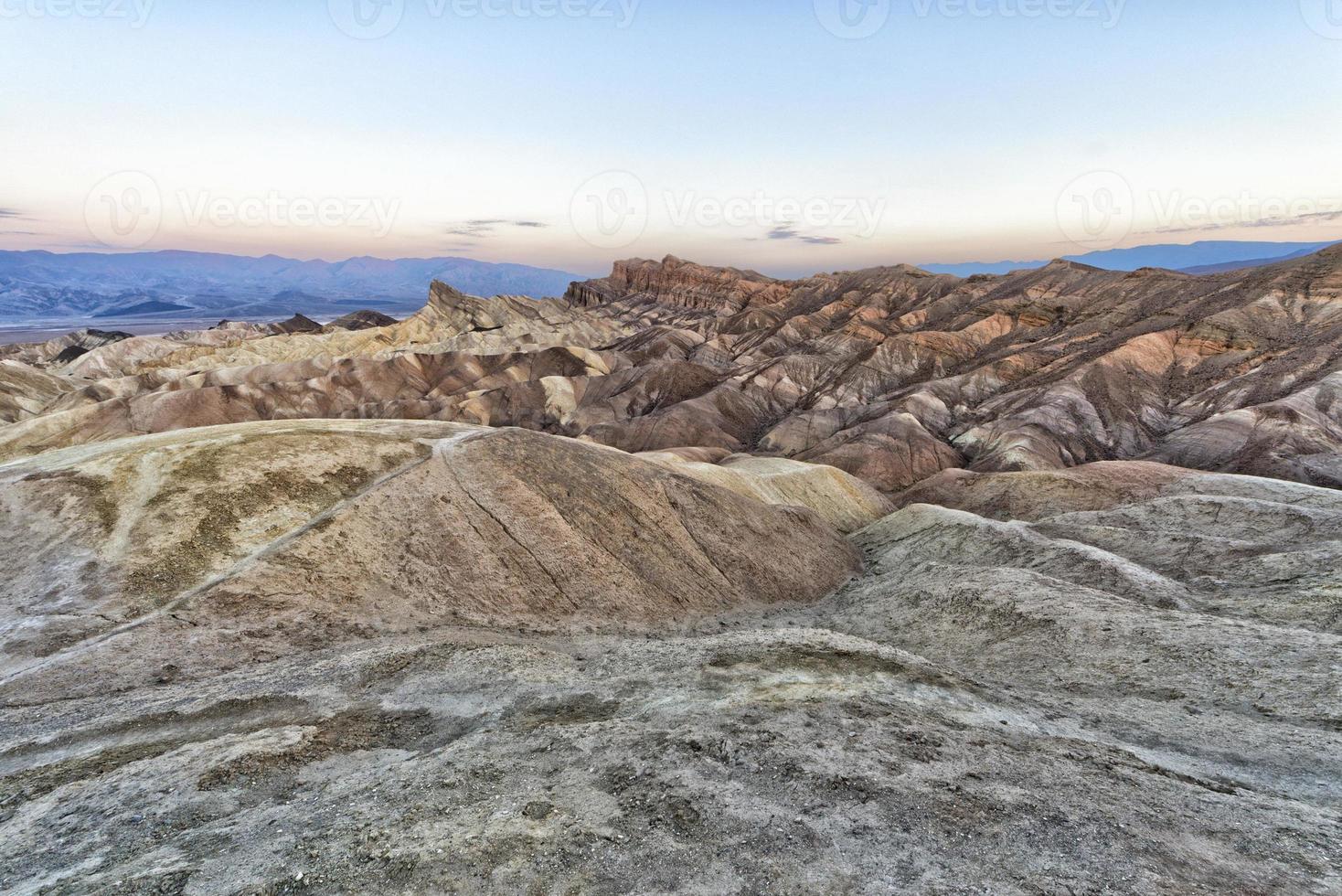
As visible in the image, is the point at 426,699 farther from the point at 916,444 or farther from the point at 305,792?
the point at 916,444

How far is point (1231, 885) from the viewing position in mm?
8859

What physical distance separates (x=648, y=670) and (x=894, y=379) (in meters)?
85.0

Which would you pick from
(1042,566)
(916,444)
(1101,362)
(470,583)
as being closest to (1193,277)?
(1101,362)

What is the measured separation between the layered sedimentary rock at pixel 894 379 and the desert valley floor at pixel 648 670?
10287 millimetres

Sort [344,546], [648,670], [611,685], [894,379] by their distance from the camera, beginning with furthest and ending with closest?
[894,379] < [344,546] < [648,670] < [611,685]

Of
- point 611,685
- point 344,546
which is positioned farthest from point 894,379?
point 611,685

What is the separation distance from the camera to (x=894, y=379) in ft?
308

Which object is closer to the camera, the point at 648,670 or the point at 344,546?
the point at 648,670

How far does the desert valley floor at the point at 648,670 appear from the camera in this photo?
967 cm

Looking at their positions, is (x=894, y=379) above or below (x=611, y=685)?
above

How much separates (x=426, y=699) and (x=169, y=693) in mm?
6921

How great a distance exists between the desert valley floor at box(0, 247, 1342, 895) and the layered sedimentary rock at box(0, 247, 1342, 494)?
33.8 ft

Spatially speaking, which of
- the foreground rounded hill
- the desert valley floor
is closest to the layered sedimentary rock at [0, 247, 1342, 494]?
the desert valley floor

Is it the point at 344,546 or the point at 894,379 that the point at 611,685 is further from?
the point at 894,379
